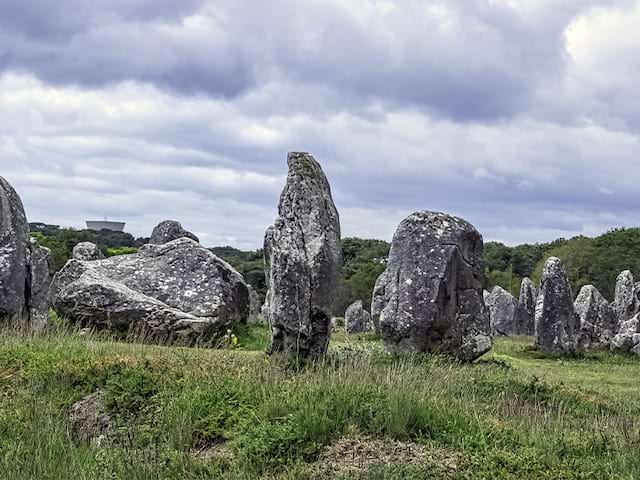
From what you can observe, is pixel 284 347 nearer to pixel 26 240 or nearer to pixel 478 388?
pixel 478 388

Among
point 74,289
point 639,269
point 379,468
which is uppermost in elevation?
point 639,269

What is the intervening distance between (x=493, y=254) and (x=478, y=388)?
83.1 m

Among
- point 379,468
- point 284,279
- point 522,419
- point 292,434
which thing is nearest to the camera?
point 379,468

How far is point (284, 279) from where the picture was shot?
13.4m

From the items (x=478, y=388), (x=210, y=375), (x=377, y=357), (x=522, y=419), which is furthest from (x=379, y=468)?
(x=377, y=357)

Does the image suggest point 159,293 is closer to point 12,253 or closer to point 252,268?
point 12,253

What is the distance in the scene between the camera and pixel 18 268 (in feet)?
56.2

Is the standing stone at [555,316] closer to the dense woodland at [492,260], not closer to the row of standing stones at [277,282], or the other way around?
the row of standing stones at [277,282]

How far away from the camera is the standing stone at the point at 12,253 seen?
16.8 m

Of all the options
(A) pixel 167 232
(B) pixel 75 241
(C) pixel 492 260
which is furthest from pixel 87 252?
(C) pixel 492 260

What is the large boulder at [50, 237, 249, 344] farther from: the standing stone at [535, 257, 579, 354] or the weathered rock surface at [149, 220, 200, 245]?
the standing stone at [535, 257, 579, 354]

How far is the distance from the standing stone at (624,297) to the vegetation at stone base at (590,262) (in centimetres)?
1748

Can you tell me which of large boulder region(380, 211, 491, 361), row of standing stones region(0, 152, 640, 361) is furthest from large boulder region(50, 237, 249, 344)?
large boulder region(380, 211, 491, 361)

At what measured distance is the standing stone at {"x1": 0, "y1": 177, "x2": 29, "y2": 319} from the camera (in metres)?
16.8
